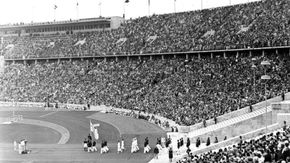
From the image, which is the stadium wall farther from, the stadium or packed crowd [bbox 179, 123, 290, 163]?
packed crowd [bbox 179, 123, 290, 163]

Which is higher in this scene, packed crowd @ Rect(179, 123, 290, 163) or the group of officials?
packed crowd @ Rect(179, 123, 290, 163)

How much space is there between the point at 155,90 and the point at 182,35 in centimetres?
1247

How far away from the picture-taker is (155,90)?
177 feet

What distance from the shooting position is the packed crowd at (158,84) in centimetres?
4291

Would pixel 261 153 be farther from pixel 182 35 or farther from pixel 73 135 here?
pixel 182 35

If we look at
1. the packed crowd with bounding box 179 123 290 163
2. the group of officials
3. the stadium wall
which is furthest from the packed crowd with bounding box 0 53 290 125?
the packed crowd with bounding box 179 123 290 163

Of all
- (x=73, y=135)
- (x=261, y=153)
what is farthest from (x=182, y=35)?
(x=261, y=153)

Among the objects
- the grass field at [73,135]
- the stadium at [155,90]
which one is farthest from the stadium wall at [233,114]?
the grass field at [73,135]

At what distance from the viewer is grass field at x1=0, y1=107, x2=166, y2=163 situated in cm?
3291

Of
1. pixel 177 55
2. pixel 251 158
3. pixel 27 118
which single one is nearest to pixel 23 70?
pixel 27 118

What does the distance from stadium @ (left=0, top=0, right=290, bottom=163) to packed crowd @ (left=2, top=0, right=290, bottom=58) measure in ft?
0.62

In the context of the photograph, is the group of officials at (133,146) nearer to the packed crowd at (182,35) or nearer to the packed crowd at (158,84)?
the packed crowd at (158,84)

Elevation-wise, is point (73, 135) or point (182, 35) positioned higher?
point (182, 35)

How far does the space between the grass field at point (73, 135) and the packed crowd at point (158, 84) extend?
3741 mm
